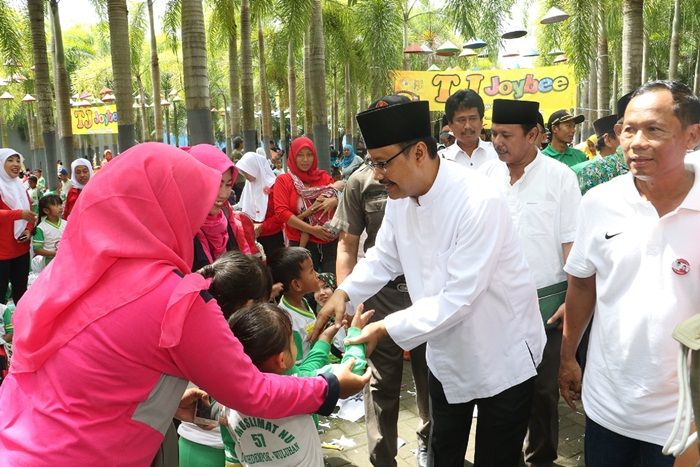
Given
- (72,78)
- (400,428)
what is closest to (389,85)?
(400,428)

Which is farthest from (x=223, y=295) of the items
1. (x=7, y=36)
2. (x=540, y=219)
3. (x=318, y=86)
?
(x=7, y=36)

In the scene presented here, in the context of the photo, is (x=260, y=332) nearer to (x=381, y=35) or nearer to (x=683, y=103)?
(x=683, y=103)

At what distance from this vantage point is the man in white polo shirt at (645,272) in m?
1.91

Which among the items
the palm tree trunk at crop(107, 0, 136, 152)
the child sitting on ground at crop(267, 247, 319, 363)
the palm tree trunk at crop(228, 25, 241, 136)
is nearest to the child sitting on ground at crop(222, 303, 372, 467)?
the child sitting on ground at crop(267, 247, 319, 363)

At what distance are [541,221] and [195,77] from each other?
6.09 metres

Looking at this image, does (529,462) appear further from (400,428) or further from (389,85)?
(389,85)

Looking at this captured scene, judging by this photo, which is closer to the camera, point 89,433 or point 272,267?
point 89,433

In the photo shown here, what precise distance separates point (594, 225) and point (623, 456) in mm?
827

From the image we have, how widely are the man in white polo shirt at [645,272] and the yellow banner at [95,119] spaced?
920 inches

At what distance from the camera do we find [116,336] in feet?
5.38

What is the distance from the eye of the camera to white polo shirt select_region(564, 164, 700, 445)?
1896 millimetres

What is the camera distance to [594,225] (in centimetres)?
216

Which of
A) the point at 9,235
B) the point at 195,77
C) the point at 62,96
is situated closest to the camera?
the point at 9,235

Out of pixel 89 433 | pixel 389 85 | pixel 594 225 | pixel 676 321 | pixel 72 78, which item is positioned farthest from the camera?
pixel 72 78
